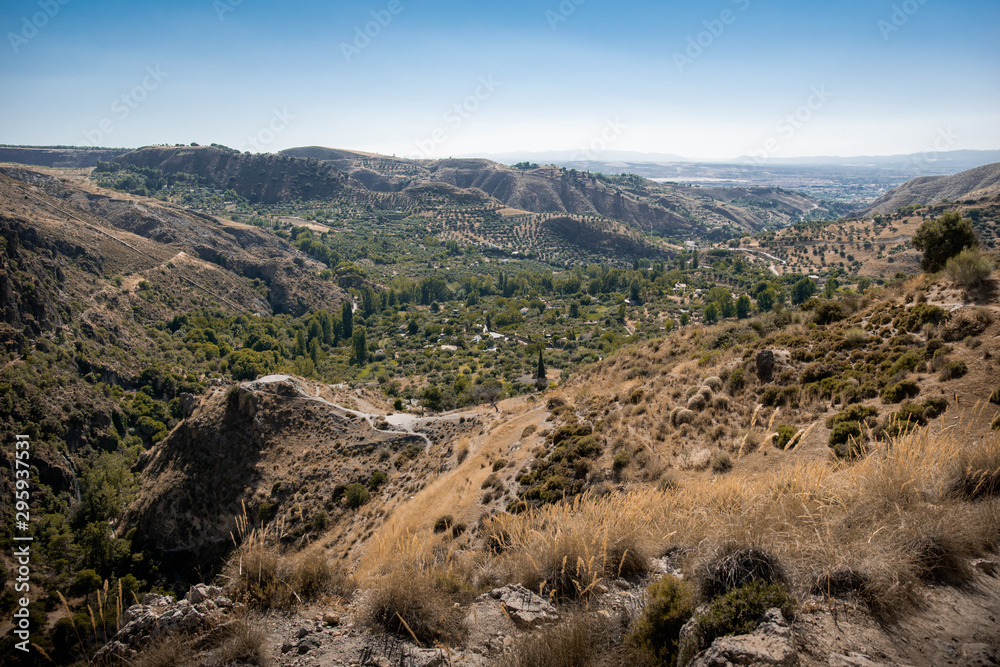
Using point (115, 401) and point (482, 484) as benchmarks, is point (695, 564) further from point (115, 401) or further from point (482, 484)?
point (115, 401)

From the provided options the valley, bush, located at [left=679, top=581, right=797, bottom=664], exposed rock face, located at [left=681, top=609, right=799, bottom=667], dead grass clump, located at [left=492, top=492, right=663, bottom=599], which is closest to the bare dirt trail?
the valley

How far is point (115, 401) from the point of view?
6031 centimetres

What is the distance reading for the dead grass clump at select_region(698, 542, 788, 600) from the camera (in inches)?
219

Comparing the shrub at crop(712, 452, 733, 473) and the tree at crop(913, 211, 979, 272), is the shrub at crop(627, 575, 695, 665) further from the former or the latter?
the tree at crop(913, 211, 979, 272)

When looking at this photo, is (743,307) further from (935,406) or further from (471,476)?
(935,406)

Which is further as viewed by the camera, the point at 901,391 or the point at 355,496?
the point at 355,496

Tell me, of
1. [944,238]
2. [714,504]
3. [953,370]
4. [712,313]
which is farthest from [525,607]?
[712,313]

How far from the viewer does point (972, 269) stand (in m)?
16.4

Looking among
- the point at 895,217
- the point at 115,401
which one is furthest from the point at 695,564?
the point at 895,217

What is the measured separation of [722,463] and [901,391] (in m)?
5.35

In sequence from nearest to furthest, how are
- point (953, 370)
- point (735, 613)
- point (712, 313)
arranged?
point (735, 613) → point (953, 370) → point (712, 313)

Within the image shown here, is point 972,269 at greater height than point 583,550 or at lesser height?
greater

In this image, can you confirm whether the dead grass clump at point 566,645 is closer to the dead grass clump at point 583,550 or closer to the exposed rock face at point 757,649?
the dead grass clump at point 583,550

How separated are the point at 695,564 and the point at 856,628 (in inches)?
66.7
